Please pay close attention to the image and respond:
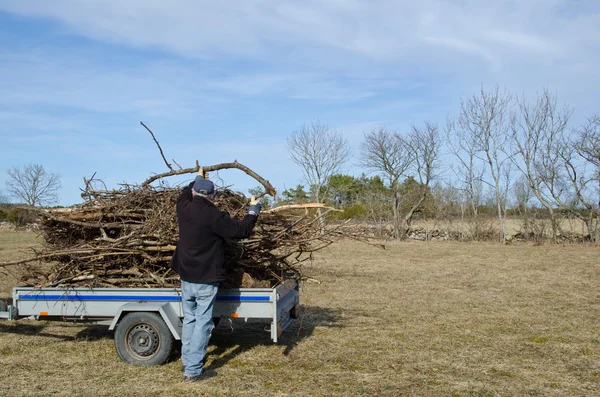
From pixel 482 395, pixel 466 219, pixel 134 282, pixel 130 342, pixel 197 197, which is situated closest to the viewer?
pixel 482 395

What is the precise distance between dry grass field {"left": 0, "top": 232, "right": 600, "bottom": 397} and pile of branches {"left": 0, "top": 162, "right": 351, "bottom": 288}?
828 millimetres

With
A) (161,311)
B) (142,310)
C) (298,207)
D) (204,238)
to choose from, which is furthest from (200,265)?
(298,207)

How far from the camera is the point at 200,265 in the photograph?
17.1 feet

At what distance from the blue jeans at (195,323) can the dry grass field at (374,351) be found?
0.23m

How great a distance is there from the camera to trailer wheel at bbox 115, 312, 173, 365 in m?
5.64

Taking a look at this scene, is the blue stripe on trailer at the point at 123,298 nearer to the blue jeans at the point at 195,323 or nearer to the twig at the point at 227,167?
the blue jeans at the point at 195,323

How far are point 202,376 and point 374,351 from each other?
84.2 inches

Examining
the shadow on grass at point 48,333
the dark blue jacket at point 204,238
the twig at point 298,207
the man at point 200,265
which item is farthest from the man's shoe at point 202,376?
the shadow on grass at point 48,333

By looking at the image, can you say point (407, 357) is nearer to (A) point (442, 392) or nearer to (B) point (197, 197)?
(A) point (442, 392)

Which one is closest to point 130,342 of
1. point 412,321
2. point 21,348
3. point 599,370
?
point 21,348

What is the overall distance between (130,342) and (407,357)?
3.10 metres

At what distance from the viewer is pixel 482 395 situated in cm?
481

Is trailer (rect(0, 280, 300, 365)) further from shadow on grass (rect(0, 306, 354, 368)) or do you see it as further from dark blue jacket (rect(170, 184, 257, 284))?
dark blue jacket (rect(170, 184, 257, 284))

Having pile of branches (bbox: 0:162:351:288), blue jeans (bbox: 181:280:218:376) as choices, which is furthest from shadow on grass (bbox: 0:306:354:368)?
pile of branches (bbox: 0:162:351:288)
